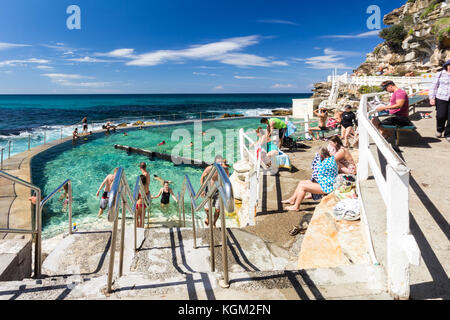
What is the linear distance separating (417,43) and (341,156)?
44896 millimetres

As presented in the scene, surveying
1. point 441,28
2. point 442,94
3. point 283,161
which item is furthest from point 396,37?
point 283,161

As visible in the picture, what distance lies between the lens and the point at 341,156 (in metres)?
4.81

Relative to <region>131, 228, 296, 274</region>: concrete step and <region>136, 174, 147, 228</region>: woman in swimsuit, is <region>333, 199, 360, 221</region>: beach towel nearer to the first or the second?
<region>131, 228, 296, 274</region>: concrete step

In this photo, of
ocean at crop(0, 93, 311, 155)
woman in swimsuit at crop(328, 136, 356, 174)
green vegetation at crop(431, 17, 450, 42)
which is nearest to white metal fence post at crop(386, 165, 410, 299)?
woman in swimsuit at crop(328, 136, 356, 174)

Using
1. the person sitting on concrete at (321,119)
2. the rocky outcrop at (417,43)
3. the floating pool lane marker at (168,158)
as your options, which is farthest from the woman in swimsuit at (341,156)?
the rocky outcrop at (417,43)

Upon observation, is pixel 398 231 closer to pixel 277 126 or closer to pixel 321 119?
pixel 277 126

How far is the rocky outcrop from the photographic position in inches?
1206

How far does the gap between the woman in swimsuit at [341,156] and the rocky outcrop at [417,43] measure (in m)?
34.9

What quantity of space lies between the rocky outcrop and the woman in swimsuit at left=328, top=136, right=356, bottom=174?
34.9 metres

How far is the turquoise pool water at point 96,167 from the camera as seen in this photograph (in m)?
7.82

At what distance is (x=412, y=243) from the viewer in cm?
158
